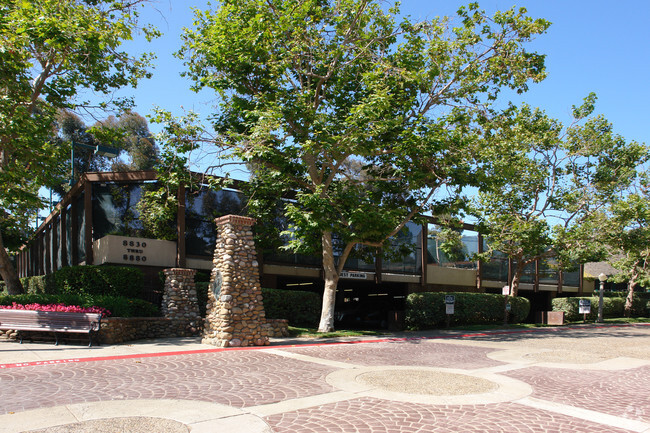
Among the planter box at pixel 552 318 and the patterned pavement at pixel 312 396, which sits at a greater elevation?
the patterned pavement at pixel 312 396

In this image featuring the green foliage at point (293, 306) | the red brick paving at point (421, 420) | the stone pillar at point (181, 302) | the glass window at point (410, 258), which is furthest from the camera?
the glass window at point (410, 258)

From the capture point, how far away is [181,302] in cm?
1627

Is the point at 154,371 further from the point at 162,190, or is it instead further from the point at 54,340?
the point at 162,190

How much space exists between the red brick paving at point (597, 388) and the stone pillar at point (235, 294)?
7067mm

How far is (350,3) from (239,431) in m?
15.2

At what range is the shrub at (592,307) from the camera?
3152cm

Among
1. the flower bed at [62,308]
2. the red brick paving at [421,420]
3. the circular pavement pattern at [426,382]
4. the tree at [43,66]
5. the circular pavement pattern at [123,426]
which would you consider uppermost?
the tree at [43,66]

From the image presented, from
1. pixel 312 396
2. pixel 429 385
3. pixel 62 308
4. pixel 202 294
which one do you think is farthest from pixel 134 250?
pixel 429 385

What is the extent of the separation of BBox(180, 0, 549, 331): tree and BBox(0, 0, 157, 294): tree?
3.08m

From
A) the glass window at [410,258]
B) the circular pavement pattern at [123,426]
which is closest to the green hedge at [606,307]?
the glass window at [410,258]

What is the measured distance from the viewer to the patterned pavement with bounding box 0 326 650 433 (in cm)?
589

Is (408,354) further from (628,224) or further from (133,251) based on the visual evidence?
(628,224)

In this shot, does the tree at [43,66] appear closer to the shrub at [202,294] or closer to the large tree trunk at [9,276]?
the large tree trunk at [9,276]

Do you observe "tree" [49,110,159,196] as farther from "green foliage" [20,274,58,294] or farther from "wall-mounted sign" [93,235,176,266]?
"wall-mounted sign" [93,235,176,266]
